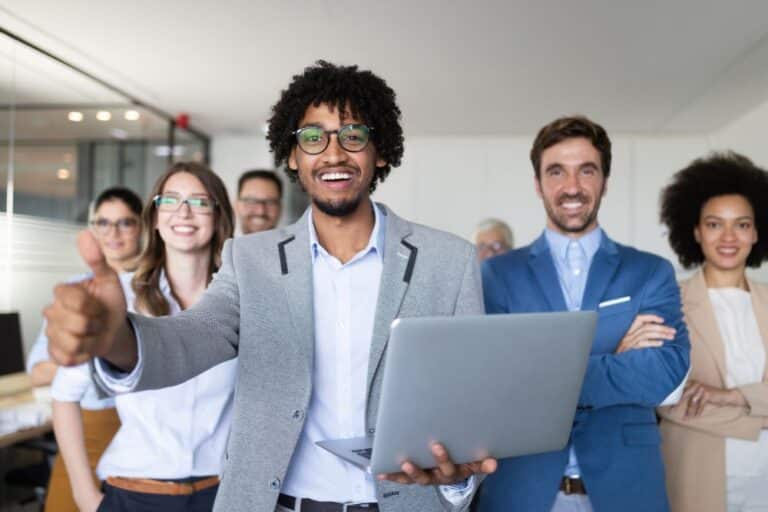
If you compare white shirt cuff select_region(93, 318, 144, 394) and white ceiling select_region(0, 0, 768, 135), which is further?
white ceiling select_region(0, 0, 768, 135)

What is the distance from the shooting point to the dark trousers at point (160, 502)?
2.18 m

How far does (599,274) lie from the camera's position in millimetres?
2369

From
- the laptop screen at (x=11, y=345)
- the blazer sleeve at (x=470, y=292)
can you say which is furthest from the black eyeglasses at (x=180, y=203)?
the laptop screen at (x=11, y=345)

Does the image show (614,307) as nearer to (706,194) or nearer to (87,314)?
(706,194)

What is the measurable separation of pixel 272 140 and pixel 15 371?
3540 mm

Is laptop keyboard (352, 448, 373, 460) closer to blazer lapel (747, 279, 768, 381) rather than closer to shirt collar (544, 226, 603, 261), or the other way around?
shirt collar (544, 226, 603, 261)

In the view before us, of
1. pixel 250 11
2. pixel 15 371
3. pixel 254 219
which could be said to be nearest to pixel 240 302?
pixel 254 219

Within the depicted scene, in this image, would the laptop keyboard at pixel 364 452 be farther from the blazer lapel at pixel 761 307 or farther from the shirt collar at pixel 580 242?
the blazer lapel at pixel 761 307

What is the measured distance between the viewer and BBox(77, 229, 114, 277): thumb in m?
1.08

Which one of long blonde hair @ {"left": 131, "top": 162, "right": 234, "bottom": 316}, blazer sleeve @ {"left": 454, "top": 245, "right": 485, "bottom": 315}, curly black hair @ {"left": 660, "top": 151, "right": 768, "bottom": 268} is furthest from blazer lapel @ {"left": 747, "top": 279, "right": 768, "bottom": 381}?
long blonde hair @ {"left": 131, "top": 162, "right": 234, "bottom": 316}

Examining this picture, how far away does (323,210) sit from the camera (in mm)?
1938

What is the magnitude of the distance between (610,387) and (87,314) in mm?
1655

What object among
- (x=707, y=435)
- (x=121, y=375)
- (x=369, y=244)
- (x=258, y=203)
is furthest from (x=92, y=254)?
(x=258, y=203)

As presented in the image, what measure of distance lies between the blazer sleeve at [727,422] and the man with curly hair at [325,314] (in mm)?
1385
